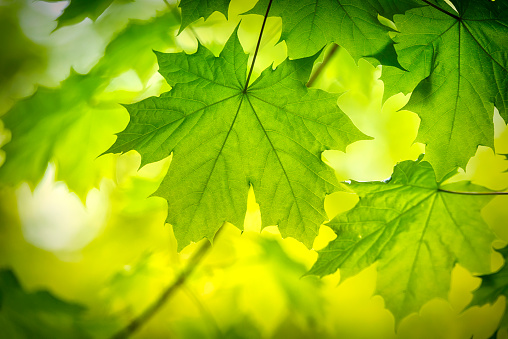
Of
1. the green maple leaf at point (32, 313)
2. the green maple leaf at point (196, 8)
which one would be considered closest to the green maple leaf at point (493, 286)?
the green maple leaf at point (196, 8)

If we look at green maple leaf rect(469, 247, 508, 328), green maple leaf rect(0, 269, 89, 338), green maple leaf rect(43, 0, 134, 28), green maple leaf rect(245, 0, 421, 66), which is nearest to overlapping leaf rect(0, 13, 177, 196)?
green maple leaf rect(43, 0, 134, 28)

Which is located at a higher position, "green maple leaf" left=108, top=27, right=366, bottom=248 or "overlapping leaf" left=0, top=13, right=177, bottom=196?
"overlapping leaf" left=0, top=13, right=177, bottom=196

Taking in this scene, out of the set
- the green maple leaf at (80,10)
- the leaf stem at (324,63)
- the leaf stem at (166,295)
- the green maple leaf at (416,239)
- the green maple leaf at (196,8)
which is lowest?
the green maple leaf at (416,239)

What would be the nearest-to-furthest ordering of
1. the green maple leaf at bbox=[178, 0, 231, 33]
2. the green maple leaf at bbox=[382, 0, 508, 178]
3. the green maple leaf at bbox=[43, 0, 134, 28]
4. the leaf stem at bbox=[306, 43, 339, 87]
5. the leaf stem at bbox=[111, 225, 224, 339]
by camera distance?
1. the green maple leaf at bbox=[178, 0, 231, 33]
2. the green maple leaf at bbox=[382, 0, 508, 178]
3. the green maple leaf at bbox=[43, 0, 134, 28]
4. the leaf stem at bbox=[306, 43, 339, 87]
5. the leaf stem at bbox=[111, 225, 224, 339]

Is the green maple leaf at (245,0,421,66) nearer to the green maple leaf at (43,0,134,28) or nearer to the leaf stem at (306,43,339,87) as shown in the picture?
the leaf stem at (306,43,339,87)

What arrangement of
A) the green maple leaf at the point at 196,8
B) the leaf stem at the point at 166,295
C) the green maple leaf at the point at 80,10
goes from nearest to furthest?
the green maple leaf at the point at 196,8
the green maple leaf at the point at 80,10
the leaf stem at the point at 166,295

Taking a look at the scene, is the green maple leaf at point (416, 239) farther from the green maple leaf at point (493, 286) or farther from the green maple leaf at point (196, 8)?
the green maple leaf at point (196, 8)

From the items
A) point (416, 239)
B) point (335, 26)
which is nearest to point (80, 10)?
point (335, 26)
